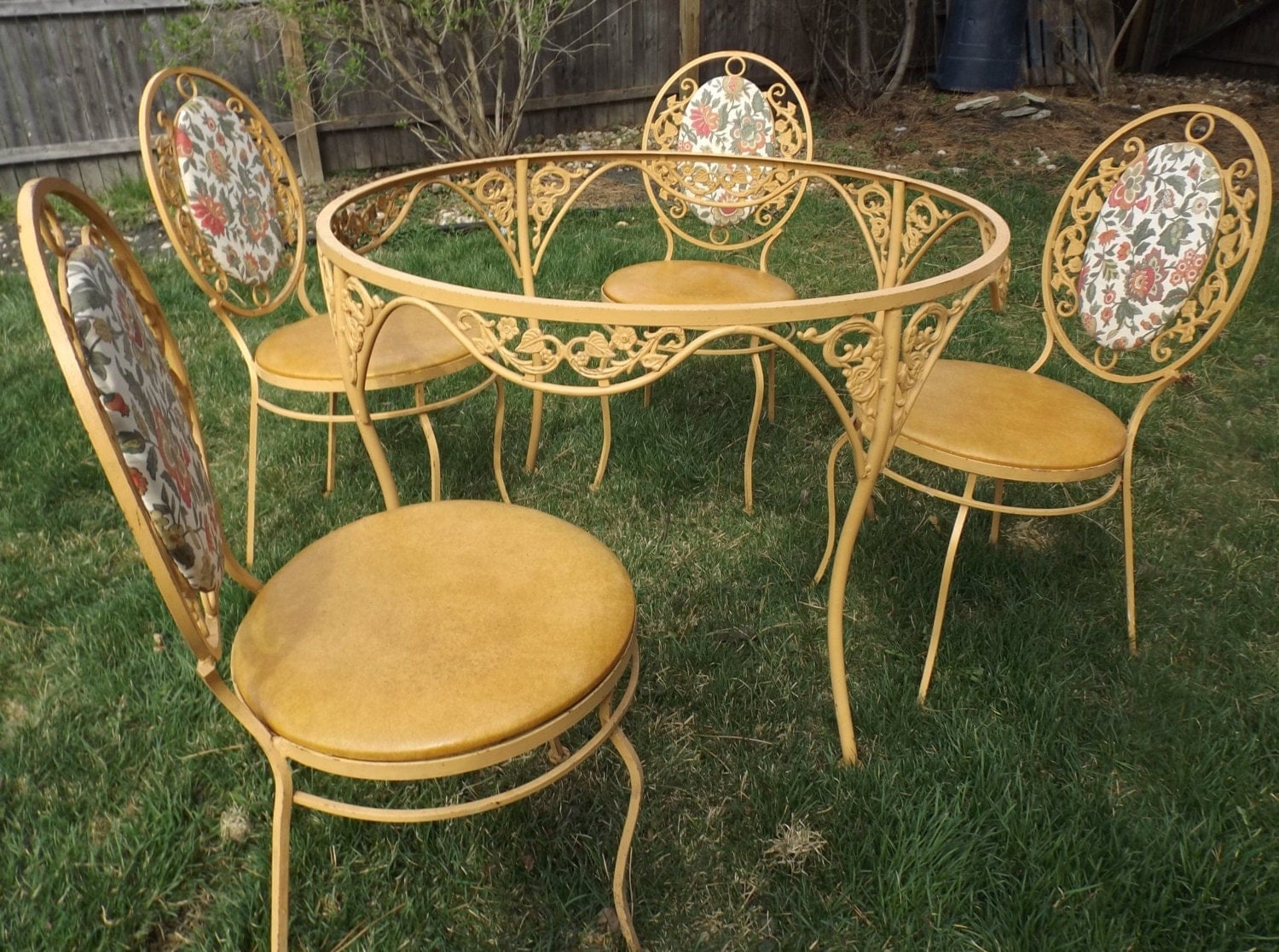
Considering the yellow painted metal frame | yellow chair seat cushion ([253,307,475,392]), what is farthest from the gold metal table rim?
yellow chair seat cushion ([253,307,475,392])

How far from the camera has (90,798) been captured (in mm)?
1669

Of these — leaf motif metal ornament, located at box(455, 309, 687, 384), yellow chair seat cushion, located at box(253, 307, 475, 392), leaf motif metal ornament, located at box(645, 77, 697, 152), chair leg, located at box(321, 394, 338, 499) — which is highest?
leaf motif metal ornament, located at box(645, 77, 697, 152)

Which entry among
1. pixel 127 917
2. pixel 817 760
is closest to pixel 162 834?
pixel 127 917

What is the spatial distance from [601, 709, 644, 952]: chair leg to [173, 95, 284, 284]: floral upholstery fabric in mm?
1612

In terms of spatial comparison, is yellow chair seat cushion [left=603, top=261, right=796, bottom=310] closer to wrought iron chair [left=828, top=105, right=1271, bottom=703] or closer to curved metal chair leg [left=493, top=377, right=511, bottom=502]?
curved metal chair leg [left=493, top=377, right=511, bottom=502]

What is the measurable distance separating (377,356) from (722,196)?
4.35 feet

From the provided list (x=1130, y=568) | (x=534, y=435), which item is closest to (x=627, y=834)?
(x=1130, y=568)

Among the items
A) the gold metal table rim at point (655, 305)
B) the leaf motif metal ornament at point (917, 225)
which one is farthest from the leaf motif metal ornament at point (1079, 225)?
the gold metal table rim at point (655, 305)

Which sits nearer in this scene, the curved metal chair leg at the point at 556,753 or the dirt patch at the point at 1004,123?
the curved metal chair leg at the point at 556,753

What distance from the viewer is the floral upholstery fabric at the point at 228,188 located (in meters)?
2.09

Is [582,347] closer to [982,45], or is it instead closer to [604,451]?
[604,451]

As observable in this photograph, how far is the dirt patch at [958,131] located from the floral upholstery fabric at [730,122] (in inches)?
94.9

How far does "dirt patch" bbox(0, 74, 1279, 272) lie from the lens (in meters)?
5.68

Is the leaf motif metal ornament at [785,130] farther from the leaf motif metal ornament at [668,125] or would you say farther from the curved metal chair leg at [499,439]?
the curved metal chair leg at [499,439]
